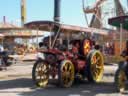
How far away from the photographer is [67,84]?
541 inches

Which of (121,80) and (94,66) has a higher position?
(94,66)

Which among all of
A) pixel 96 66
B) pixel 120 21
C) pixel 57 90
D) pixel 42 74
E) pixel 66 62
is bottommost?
pixel 57 90

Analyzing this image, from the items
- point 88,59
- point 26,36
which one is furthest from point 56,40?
point 26,36

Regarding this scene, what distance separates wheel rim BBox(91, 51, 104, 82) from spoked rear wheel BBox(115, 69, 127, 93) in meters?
2.73

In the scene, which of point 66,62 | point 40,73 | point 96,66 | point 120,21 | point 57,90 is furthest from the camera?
point 96,66

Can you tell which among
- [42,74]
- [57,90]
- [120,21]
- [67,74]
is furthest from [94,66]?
[57,90]

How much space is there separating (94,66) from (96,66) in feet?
0.92

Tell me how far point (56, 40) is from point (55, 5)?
12.9 meters

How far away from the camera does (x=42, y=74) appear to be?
14117 mm

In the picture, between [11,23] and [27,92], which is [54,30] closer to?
[27,92]

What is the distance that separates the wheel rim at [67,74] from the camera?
13519 mm

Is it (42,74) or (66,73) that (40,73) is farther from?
(66,73)

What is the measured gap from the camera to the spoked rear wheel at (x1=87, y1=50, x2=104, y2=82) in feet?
48.8

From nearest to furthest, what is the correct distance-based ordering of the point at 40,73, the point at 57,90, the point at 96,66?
the point at 57,90, the point at 40,73, the point at 96,66
